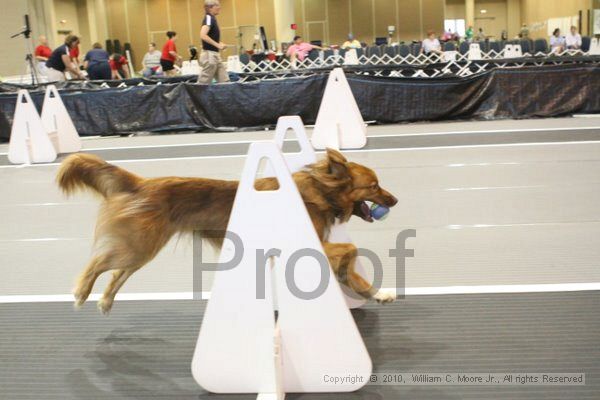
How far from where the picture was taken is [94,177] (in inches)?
118

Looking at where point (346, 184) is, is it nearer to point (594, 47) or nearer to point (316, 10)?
point (594, 47)

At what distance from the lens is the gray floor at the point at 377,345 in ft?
8.25

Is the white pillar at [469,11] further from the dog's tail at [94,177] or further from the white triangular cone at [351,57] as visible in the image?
the dog's tail at [94,177]

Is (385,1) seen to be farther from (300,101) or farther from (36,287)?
(36,287)

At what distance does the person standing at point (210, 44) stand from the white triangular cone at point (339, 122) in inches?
127

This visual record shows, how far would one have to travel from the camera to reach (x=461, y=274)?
372 centimetres

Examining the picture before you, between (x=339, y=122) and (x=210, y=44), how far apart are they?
3.76 metres

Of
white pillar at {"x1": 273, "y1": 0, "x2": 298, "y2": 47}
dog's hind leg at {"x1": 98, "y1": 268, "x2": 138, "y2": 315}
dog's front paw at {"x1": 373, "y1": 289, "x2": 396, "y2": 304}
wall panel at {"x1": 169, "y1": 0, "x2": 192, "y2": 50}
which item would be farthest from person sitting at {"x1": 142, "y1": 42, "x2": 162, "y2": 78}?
dog's front paw at {"x1": 373, "y1": 289, "x2": 396, "y2": 304}

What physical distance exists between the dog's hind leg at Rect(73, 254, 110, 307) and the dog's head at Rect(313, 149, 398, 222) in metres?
1.09

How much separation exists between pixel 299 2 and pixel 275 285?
38781 millimetres

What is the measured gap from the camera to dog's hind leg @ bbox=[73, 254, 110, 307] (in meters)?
2.97

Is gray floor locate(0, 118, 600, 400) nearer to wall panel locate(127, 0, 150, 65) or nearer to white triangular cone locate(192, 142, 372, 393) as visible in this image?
white triangular cone locate(192, 142, 372, 393)

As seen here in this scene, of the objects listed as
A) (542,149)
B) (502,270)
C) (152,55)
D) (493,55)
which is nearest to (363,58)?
(493,55)

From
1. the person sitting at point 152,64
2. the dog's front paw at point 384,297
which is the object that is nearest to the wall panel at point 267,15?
the person sitting at point 152,64
